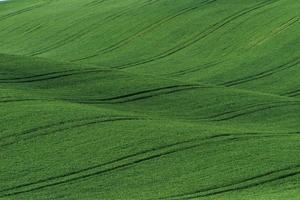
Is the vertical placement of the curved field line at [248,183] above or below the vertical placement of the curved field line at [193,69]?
above

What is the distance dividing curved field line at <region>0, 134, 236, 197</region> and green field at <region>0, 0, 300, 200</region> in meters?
0.04

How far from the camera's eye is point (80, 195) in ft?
40.9

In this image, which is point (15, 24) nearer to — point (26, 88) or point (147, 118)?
point (26, 88)

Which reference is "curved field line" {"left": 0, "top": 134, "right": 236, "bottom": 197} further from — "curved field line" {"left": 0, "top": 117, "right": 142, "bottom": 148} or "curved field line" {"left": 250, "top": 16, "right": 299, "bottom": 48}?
"curved field line" {"left": 250, "top": 16, "right": 299, "bottom": 48}

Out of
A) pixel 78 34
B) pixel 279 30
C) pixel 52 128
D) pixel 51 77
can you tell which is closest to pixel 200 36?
pixel 279 30

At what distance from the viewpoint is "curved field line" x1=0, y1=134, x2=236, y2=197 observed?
12.9 metres

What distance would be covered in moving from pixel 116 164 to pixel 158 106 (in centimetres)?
582

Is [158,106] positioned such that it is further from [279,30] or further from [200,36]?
[200,36]

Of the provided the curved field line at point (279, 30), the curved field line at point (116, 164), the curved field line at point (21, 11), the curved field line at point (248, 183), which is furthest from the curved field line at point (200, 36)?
the curved field line at point (248, 183)

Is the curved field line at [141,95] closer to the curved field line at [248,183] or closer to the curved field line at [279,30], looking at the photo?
the curved field line at [248,183]

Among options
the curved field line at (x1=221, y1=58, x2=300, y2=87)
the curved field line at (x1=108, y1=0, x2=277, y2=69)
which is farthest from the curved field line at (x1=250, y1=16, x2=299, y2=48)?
the curved field line at (x1=108, y1=0, x2=277, y2=69)

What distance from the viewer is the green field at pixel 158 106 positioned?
13203 millimetres

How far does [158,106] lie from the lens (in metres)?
19.7

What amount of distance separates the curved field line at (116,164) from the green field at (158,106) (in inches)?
1.7
